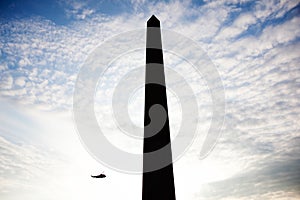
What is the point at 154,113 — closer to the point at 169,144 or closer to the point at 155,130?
the point at 155,130

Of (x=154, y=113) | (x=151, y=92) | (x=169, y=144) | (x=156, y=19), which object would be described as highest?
(x=156, y=19)

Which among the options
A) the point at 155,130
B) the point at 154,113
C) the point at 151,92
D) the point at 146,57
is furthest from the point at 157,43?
the point at 155,130

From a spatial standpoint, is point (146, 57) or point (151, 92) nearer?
point (151, 92)

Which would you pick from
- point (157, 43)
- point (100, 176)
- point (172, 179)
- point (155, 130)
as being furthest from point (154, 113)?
point (100, 176)

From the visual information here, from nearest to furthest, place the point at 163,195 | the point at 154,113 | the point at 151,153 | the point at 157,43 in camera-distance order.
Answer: the point at 163,195 < the point at 151,153 < the point at 154,113 < the point at 157,43

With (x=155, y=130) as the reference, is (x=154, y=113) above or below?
above

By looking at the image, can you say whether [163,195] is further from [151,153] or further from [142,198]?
[151,153]

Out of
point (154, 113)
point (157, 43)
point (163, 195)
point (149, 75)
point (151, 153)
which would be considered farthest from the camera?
point (157, 43)
